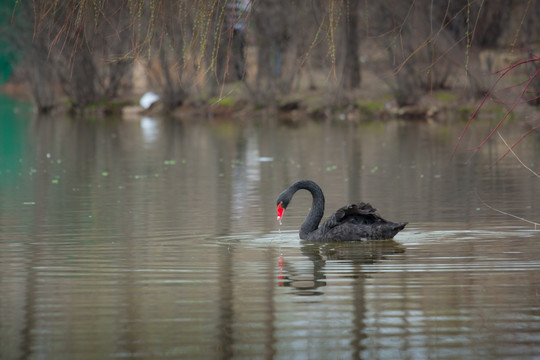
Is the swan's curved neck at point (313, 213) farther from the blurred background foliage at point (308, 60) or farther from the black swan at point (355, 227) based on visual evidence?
the blurred background foliage at point (308, 60)

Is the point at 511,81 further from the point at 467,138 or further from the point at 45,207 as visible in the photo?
the point at 45,207

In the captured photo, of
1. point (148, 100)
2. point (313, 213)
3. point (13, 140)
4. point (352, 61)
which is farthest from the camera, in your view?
point (148, 100)

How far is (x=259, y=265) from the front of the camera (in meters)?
10.8

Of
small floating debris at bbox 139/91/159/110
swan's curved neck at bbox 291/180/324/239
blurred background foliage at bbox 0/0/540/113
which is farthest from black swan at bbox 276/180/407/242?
small floating debris at bbox 139/91/159/110

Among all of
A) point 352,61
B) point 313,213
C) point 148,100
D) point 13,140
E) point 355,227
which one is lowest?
point 355,227

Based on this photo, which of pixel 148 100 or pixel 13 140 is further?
pixel 148 100

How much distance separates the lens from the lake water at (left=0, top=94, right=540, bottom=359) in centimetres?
741

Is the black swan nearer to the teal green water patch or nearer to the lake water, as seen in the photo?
the lake water

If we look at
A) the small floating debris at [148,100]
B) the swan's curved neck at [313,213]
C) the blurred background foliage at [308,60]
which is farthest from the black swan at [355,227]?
the small floating debris at [148,100]

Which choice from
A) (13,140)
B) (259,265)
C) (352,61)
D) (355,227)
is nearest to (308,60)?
(352,61)

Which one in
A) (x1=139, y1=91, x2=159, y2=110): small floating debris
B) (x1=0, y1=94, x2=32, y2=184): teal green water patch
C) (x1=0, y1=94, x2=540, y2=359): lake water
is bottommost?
(x1=0, y1=94, x2=540, y2=359): lake water

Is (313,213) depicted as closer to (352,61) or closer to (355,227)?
(355,227)

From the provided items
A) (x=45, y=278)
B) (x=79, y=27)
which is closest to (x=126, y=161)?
(x=45, y=278)

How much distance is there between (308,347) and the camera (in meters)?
7.16
